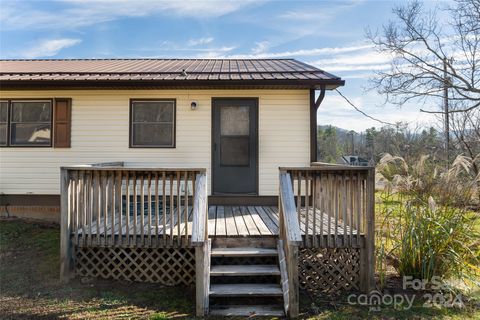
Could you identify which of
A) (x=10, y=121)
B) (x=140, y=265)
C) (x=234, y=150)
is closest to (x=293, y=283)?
(x=140, y=265)

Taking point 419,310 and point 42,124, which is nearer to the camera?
point 419,310

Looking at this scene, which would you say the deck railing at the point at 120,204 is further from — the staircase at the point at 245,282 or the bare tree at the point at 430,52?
the bare tree at the point at 430,52

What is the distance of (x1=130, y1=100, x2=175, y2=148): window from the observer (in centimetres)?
634

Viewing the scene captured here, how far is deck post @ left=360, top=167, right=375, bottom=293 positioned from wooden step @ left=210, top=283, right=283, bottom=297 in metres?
1.18

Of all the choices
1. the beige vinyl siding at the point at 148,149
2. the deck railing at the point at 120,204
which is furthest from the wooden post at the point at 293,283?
the beige vinyl siding at the point at 148,149

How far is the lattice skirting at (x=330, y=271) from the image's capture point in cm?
380

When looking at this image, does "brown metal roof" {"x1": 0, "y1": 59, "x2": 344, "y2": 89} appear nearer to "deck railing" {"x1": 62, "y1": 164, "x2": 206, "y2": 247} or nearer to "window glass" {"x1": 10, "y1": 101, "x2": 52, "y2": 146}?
"window glass" {"x1": 10, "y1": 101, "x2": 52, "y2": 146}

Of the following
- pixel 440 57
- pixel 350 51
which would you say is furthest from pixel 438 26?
pixel 350 51

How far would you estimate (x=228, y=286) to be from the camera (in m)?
3.50

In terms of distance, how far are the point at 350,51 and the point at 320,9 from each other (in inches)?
208

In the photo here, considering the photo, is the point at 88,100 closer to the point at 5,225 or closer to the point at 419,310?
the point at 5,225

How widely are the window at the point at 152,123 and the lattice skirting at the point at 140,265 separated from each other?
2836 mm

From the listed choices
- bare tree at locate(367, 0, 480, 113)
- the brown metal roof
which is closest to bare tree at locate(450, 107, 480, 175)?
bare tree at locate(367, 0, 480, 113)

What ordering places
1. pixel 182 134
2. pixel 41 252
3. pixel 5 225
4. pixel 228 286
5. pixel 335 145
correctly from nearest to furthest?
1. pixel 228 286
2. pixel 41 252
3. pixel 5 225
4. pixel 182 134
5. pixel 335 145
